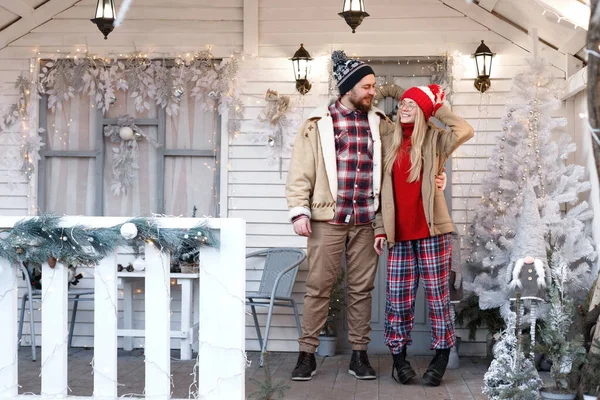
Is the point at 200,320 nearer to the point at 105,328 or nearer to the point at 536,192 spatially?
the point at 105,328

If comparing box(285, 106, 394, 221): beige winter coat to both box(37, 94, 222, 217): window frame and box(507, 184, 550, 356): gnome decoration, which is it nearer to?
box(507, 184, 550, 356): gnome decoration

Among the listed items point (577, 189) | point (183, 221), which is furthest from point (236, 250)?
point (577, 189)

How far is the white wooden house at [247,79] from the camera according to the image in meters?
5.98

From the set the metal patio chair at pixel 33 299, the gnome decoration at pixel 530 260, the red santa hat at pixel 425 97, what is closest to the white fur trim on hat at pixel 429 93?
the red santa hat at pixel 425 97

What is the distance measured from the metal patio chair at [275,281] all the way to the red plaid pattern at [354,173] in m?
0.91

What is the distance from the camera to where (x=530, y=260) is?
4.37 m

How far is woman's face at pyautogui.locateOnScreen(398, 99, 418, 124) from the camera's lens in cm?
458

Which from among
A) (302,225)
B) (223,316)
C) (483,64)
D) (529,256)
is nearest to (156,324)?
(223,316)

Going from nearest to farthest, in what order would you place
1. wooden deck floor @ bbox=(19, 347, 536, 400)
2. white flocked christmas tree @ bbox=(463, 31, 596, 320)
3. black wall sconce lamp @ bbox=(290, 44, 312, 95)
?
wooden deck floor @ bbox=(19, 347, 536, 400) → white flocked christmas tree @ bbox=(463, 31, 596, 320) → black wall sconce lamp @ bbox=(290, 44, 312, 95)

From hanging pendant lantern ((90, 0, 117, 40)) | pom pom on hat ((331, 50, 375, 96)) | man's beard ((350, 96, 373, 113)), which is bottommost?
man's beard ((350, 96, 373, 113))

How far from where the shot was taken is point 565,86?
5.78 m

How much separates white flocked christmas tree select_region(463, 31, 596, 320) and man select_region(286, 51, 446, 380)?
956 mm

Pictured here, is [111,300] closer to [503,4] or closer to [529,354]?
[529,354]

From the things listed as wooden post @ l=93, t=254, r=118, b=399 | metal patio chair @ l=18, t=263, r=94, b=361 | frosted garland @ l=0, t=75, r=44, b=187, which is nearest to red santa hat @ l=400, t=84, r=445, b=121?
wooden post @ l=93, t=254, r=118, b=399
